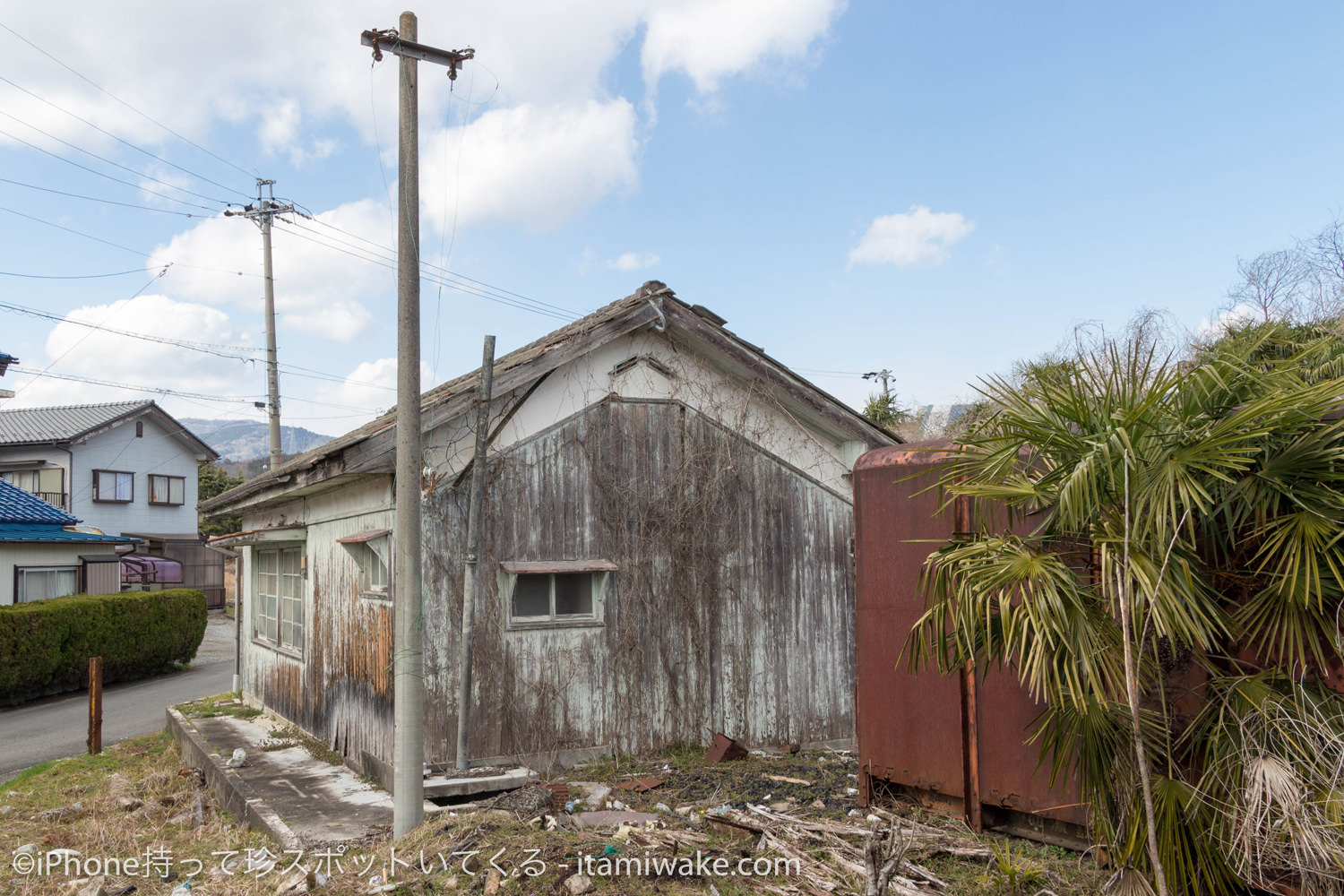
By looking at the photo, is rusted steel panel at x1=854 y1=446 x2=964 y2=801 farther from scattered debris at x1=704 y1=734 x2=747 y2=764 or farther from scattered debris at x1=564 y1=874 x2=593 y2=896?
scattered debris at x1=564 y1=874 x2=593 y2=896

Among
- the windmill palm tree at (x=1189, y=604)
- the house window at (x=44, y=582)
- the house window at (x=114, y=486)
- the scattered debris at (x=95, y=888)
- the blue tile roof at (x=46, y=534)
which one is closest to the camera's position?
the windmill palm tree at (x=1189, y=604)

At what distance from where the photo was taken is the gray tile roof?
29359mm

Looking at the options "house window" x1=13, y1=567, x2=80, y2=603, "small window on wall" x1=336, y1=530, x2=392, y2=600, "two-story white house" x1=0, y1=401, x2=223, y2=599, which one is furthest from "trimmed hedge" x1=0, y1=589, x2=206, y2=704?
"small window on wall" x1=336, y1=530, x2=392, y2=600

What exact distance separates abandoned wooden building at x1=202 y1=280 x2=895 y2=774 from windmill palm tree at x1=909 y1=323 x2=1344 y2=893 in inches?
170

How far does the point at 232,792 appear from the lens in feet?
25.8

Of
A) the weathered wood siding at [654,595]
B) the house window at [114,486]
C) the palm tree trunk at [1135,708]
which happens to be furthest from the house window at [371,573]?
the house window at [114,486]

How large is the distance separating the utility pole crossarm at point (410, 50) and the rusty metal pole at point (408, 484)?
6 centimetres

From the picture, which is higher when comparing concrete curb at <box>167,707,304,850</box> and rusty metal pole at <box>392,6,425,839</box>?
rusty metal pole at <box>392,6,425,839</box>

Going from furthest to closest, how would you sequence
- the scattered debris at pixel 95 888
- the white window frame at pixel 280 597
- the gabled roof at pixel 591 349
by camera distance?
1. the white window frame at pixel 280 597
2. the gabled roof at pixel 591 349
3. the scattered debris at pixel 95 888

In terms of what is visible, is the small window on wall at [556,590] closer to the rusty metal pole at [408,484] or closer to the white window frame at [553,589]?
the white window frame at [553,589]

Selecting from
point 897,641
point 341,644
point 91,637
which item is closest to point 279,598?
point 341,644

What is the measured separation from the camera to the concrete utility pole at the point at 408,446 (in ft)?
20.3

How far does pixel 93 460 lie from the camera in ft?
98.4

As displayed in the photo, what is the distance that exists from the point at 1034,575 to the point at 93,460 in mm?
33647
